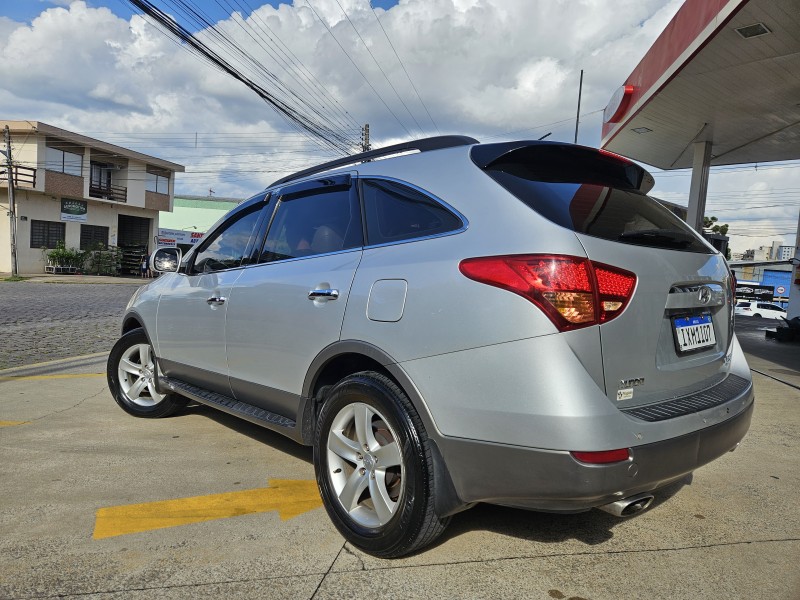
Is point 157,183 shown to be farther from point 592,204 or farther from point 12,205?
point 592,204

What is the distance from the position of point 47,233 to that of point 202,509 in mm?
35859

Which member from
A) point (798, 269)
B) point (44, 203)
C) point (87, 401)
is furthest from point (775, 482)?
point (44, 203)

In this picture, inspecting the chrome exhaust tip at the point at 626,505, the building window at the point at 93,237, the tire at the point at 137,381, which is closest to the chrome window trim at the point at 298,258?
the chrome exhaust tip at the point at 626,505

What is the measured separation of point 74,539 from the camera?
286cm

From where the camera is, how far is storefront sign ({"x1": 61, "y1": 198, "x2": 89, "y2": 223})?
3425 centimetres

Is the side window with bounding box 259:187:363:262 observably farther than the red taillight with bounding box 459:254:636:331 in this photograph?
Yes

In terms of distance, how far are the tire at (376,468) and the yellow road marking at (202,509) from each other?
492mm

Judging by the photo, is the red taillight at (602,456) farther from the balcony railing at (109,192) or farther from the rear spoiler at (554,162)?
the balcony railing at (109,192)

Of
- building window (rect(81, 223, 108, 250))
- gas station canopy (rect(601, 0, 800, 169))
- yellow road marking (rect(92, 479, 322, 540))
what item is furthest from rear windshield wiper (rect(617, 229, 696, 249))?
building window (rect(81, 223, 108, 250))

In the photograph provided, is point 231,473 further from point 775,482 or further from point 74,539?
point 775,482

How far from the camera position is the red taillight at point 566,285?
85.4 inches

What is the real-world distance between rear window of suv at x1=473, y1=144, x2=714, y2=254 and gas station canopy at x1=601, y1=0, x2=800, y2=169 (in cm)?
536

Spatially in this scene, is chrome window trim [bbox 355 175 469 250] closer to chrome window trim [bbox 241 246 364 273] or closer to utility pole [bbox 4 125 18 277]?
chrome window trim [bbox 241 246 364 273]

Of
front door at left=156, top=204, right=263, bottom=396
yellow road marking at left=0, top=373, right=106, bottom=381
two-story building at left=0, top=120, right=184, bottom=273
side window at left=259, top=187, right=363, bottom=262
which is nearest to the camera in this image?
side window at left=259, top=187, right=363, bottom=262
